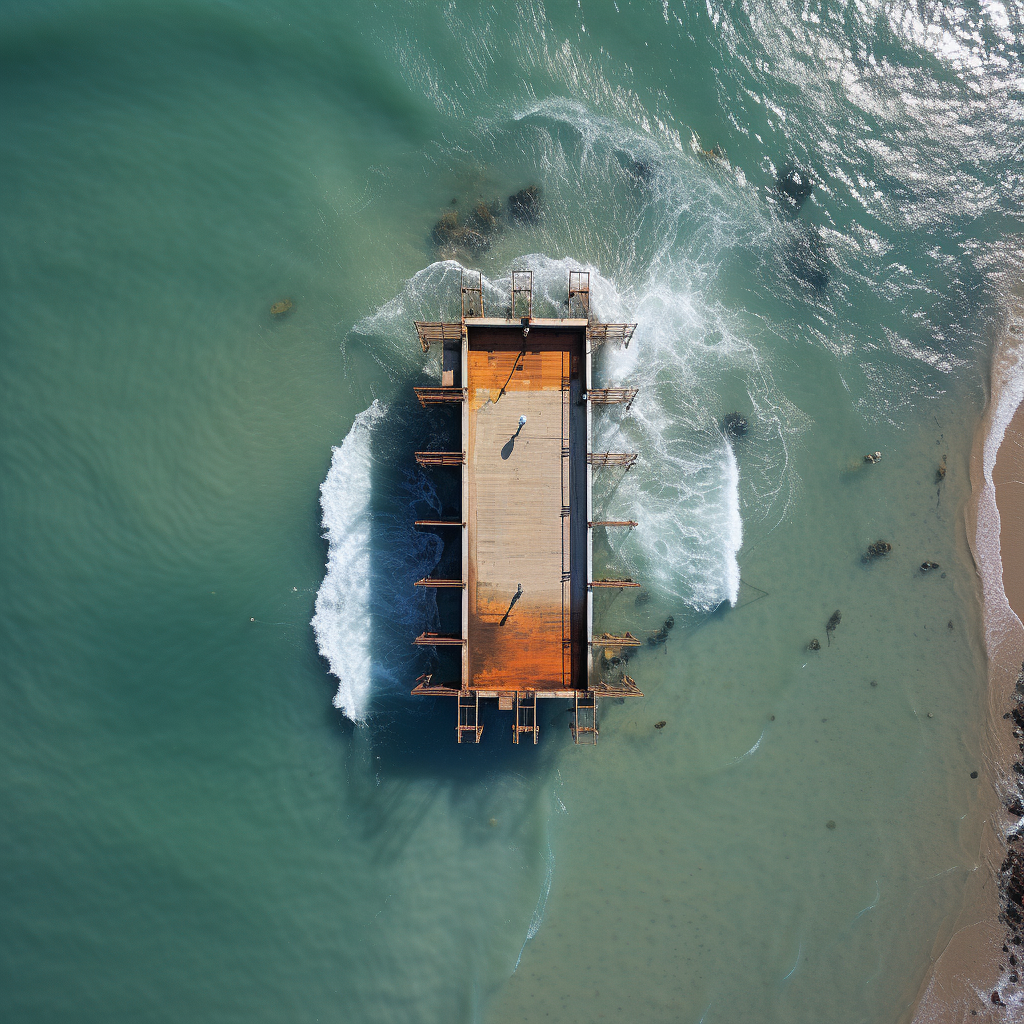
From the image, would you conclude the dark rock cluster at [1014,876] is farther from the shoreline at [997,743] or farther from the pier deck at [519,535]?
the pier deck at [519,535]

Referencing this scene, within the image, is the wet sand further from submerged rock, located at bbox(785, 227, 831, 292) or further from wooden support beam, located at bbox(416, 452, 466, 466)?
wooden support beam, located at bbox(416, 452, 466, 466)

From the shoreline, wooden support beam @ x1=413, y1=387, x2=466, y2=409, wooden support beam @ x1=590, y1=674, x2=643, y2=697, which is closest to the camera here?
wooden support beam @ x1=590, y1=674, x2=643, y2=697

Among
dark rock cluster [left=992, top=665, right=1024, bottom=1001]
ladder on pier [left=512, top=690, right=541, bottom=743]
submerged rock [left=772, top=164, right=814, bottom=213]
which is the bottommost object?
dark rock cluster [left=992, top=665, right=1024, bottom=1001]

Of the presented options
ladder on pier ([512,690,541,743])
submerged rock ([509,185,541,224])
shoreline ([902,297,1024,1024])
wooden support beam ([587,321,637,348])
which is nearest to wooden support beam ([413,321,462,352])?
wooden support beam ([587,321,637,348])

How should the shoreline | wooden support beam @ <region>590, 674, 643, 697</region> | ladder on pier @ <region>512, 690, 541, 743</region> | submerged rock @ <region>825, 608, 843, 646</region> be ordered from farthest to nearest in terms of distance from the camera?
submerged rock @ <region>825, 608, 843, 646</region> → the shoreline → wooden support beam @ <region>590, 674, 643, 697</region> → ladder on pier @ <region>512, 690, 541, 743</region>

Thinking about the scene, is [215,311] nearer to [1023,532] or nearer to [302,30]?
[302,30]

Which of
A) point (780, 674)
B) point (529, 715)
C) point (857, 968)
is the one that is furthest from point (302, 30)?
point (857, 968)
